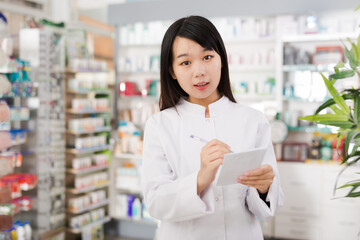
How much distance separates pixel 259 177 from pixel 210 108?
0.35 meters

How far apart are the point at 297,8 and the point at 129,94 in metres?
2.56

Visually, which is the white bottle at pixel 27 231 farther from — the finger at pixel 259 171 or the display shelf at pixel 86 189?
the finger at pixel 259 171

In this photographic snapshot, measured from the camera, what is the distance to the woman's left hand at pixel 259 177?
120cm

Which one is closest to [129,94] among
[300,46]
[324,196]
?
[300,46]

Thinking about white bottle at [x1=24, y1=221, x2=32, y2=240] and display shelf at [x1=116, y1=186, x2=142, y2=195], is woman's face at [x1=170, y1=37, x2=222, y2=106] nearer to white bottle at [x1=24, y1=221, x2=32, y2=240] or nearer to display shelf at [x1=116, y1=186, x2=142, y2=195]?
white bottle at [x1=24, y1=221, x2=32, y2=240]

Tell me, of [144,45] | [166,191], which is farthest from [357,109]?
[144,45]

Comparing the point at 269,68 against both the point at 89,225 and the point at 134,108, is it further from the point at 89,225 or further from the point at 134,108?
the point at 89,225

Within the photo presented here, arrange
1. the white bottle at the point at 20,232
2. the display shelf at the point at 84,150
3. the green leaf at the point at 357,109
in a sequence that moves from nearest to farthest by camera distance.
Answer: the green leaf at the point at 357,109
the white bottle at the point at 20,232
the display shelf at the point at 84,150

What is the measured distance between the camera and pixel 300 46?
5.13 metres

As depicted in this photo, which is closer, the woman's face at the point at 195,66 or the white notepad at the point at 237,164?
the white notepad at the point at 237,164

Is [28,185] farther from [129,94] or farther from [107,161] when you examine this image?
[129,94]

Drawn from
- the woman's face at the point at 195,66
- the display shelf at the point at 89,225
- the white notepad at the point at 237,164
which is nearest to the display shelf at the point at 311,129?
the display shelf at the point at 89,225

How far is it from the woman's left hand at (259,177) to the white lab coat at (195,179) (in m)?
0.06

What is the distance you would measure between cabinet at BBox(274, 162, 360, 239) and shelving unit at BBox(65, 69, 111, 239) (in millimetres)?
2354
